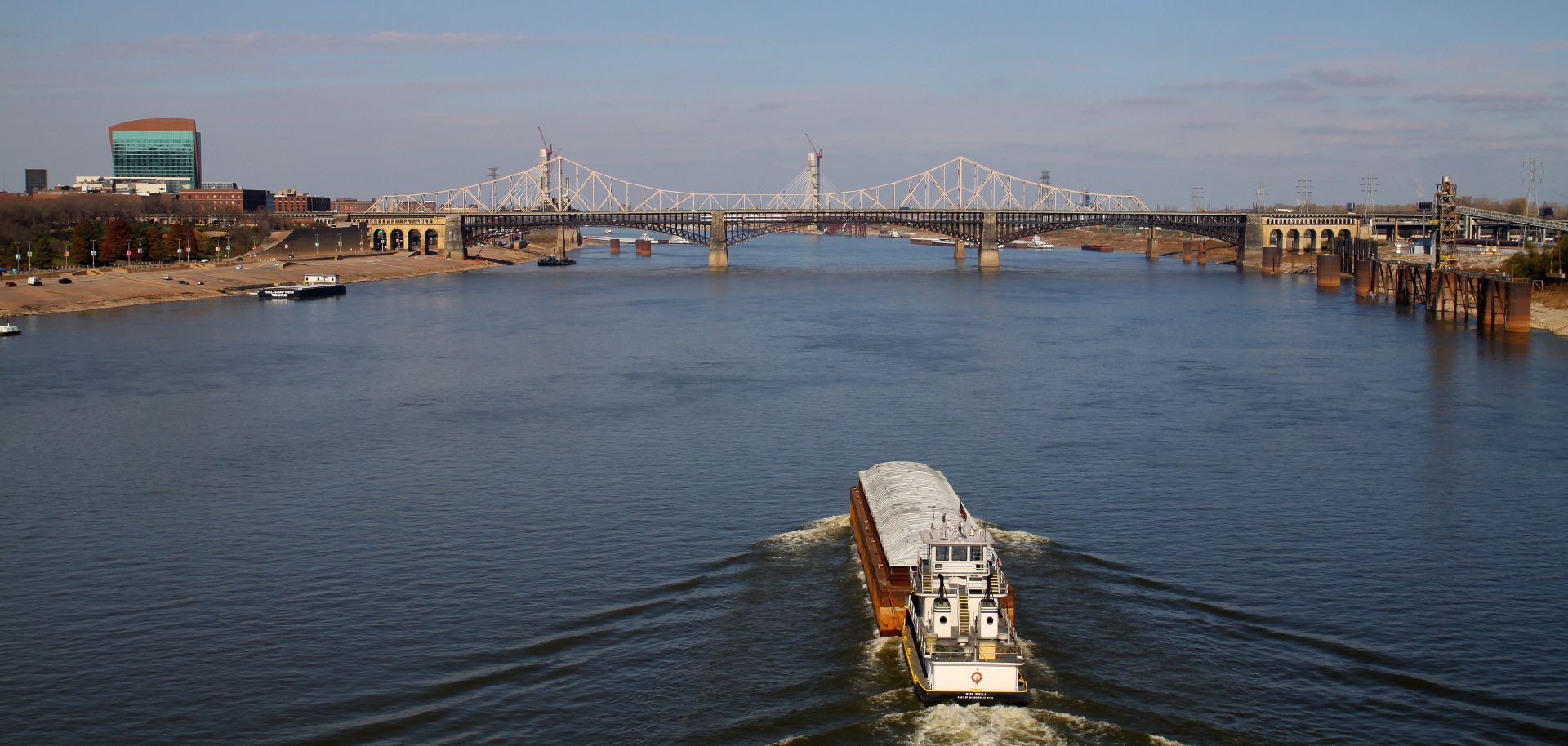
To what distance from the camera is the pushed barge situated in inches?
782

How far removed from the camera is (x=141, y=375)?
54.3 metres

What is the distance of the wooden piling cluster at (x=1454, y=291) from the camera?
6888 cm

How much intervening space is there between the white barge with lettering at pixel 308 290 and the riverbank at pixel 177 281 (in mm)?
3415

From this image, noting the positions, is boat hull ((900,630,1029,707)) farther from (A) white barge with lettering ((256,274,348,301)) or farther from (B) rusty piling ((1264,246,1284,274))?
(B) rusty piling ((1264,246,1284,274))

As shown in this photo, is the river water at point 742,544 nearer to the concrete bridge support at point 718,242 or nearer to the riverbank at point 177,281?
the riverbank at point 177,281

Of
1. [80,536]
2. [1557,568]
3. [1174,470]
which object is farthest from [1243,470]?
[80,536]

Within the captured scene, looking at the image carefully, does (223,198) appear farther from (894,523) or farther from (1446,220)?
(894,523)

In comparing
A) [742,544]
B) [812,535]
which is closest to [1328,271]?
[812,535]

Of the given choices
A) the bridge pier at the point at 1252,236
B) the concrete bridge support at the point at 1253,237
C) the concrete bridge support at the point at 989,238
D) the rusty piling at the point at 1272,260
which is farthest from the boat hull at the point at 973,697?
the concrete bridge support at the point at 1253,237

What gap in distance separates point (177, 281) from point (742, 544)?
81.5 meters

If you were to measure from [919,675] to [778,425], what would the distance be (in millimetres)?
22563

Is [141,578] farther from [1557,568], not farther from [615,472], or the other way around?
[1557,568]

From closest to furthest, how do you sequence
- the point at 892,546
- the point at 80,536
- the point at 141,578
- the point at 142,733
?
the point at 142,733 → the point at 892,546 → the point at 141,578 → the point at 80,536

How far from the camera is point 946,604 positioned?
68.4 ft
